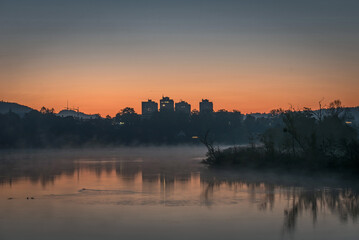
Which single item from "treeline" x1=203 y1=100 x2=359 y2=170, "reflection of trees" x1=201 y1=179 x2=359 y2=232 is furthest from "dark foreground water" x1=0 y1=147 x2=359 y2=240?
"treeline" x1=203 y1=100 x2=359 y2=170

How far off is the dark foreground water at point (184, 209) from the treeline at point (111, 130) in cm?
9775

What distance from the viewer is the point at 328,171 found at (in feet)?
117

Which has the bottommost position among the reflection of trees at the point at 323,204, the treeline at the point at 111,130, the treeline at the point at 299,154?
the reflection of trees at the point at 323,204

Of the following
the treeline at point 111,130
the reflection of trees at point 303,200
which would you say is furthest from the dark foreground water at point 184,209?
the treeline at point 111,130

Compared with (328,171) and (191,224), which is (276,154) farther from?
(191,224)

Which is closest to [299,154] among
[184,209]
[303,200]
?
[303,200]

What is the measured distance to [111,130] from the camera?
157625 millimetres

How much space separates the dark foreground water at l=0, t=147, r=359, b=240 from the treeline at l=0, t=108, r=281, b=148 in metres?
97.8

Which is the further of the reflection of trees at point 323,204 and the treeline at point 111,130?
the treeline at point 111,130

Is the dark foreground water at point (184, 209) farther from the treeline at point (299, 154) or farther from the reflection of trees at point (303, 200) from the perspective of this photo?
the treeline at point (299, 154)

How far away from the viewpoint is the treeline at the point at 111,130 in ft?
434

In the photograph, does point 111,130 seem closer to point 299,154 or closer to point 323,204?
point 299,154

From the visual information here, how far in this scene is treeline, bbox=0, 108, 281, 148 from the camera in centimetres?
13238

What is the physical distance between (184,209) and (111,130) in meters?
137
